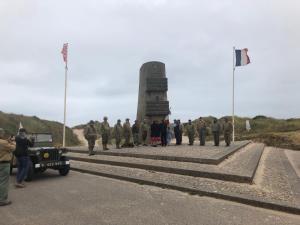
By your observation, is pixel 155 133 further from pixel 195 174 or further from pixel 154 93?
pixel 195 174

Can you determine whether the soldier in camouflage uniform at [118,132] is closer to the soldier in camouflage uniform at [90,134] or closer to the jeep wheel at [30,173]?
the soldier in camouflage uniform at [90,134]

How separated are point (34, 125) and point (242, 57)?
98.3 feet

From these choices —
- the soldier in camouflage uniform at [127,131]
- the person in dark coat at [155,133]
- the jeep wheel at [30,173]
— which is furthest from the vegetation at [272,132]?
the jeep wheel at [30,173]

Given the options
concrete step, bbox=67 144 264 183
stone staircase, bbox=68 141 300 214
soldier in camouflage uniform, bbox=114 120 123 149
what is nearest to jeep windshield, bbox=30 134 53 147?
stone staircase, bbox=68 141 300 214

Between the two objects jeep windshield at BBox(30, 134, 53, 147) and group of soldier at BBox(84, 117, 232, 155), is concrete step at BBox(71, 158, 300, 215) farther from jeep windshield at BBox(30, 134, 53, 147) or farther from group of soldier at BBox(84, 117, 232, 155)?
group of soldier at BBox(84, 117, 232, 155)

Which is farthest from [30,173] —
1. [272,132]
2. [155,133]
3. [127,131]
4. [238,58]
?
[272,132]

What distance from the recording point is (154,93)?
68.8 feet

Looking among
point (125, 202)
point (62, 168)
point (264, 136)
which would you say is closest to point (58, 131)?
point (264, 136)

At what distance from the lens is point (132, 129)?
2036 cm

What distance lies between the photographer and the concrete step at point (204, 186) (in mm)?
7669

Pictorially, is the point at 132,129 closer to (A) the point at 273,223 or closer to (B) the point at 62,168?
(B) the point at 62,168

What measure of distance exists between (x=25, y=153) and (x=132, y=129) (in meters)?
10.4

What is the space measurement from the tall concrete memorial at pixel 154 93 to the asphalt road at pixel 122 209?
11049 mm

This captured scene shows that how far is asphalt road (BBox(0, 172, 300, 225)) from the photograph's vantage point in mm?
6570
